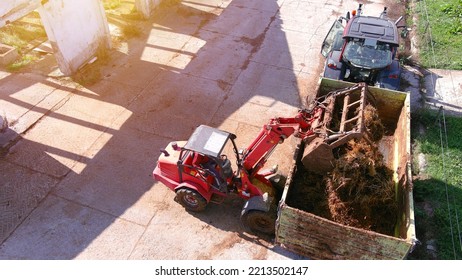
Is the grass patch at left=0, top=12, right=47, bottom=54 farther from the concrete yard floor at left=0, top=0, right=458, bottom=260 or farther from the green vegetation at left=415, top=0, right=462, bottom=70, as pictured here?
the green vegetation at left=415, top=0, right=462, bottom=70

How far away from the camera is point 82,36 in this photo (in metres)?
11.9

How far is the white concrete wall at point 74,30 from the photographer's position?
1062 centimetres

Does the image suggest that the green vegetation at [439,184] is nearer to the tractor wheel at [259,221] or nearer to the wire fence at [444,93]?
the wire fence at [444,93]

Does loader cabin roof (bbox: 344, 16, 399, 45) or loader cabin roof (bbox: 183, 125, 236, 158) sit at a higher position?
loader cabin roof (bbox: 344, 16, 399, 45)

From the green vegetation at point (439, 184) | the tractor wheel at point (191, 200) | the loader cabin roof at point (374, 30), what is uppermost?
the loader cabin roof at point (374, 30)

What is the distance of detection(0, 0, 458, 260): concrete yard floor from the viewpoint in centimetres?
730

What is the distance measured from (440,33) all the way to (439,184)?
8.07m

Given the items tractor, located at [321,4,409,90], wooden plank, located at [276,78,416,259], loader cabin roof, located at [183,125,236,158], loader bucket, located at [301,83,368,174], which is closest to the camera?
wooden plank, located at [276,78,416,259]

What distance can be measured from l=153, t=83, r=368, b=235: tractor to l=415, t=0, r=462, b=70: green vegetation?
6.50 metres

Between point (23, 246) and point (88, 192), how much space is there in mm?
1656

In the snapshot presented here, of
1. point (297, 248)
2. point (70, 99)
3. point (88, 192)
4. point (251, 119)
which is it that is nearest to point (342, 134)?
point (297, 248)

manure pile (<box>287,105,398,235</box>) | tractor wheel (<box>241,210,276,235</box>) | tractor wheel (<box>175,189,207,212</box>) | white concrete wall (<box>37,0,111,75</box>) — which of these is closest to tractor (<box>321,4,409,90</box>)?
manure pile (<box>287,105,398,235</box>)

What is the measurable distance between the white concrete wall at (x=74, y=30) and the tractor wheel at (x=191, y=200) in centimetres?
686

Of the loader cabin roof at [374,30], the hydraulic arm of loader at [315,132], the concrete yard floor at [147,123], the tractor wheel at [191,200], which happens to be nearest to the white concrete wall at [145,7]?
the concrete yard floor at [147,123]
